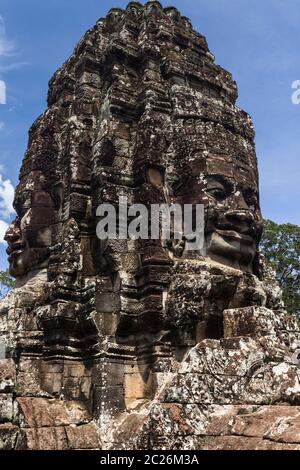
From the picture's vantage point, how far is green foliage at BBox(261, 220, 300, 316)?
920 inches

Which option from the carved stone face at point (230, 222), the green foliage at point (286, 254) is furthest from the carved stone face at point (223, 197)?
the green foliage at point (286, 254)

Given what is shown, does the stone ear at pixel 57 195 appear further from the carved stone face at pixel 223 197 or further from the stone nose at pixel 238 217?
the stone nose at pixel 238 217

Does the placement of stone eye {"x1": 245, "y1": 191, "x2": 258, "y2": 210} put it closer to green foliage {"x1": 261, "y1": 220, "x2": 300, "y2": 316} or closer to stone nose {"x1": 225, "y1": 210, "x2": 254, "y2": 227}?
stone nose {"x1": 225, "y1": 210, "x2": 254, "y2": 227}

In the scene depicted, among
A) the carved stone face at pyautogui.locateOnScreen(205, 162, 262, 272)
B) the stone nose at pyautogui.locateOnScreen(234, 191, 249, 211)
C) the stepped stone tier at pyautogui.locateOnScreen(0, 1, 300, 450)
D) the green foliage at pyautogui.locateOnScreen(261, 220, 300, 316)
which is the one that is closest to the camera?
the stepped stone tier at pyautogui.locateOnScreen(0, 1, 300, 450)

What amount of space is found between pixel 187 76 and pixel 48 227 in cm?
343

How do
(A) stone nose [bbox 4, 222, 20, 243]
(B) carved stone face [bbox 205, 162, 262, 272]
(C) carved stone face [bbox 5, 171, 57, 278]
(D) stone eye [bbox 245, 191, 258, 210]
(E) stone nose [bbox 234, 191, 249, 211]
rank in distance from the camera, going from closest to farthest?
(B) carved stone face [bbox 205, 162, 262, 272]
(E) stone nose [bbox 234, 191, 249, 211]
(D) stone eye [bbox 245, 191, 258, 210]
(C) carved stone face [bbox 5, 171, 57, 278]
(A) stone nose [bbox 4, 222, 20, 243]

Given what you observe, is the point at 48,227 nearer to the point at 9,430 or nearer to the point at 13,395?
→ the point at 13,395

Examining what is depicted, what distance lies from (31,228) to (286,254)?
17.0 m

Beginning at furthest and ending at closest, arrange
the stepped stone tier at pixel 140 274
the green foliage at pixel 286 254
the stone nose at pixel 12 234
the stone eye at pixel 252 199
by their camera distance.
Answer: the green foliage at pixel 286 254 → the stone nose at pixel 12 234 → the stone eye at pixel 252 199 → the stepped stone tier at pixel 140 274

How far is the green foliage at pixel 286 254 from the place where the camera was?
76.6ft

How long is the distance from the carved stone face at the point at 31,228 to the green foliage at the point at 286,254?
1607cm

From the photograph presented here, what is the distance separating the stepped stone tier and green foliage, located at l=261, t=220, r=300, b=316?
14794mm

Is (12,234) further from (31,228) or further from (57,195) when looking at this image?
(57,195)

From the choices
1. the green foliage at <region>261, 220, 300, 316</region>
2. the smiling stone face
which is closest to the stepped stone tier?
the smiling stone face
